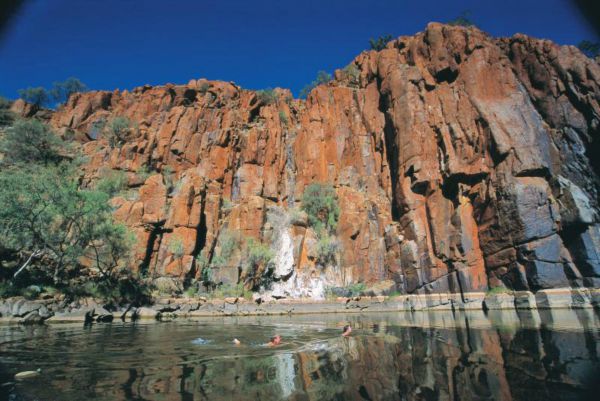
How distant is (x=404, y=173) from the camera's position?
164ft

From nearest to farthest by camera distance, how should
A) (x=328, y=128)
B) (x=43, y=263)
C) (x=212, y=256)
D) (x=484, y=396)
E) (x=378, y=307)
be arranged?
(x=484, y=396) < (x=43, y=263) < (x=378, y=307) < (x=212, y=256) < (x=328, y=128)

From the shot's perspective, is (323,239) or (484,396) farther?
(323,239)

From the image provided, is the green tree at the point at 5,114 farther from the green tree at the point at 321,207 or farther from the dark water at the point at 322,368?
the dark water at the point at 322,368

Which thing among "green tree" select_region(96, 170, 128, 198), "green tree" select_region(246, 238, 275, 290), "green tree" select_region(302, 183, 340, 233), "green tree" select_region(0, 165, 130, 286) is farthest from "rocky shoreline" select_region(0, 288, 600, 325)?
"green tree" select_region(96, 170, 128, 198)

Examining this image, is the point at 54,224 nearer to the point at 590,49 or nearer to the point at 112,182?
the point at 112,182

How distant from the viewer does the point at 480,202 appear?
4244cm

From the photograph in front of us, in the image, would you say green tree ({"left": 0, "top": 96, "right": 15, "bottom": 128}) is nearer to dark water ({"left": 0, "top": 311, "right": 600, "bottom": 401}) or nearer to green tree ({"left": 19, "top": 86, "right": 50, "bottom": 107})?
green tree ({"left": 19, "top": 86, "right": 50, "bottom": 107})

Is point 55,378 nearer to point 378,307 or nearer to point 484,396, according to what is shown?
point 484,396

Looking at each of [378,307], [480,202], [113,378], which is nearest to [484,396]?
[113,378]

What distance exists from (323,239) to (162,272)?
69.4ft

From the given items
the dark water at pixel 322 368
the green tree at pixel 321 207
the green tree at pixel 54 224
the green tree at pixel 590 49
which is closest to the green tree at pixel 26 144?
the green tree at pixel 54 224

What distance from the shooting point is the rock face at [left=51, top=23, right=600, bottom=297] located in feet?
129

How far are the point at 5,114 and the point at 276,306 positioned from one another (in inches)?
2723

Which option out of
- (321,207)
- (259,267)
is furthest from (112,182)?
(321,207)
